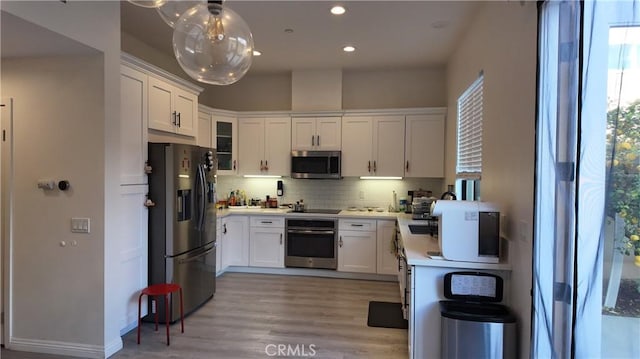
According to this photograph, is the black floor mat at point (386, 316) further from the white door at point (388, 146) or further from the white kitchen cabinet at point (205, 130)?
the white kitchen cabinet at point (205, 130)

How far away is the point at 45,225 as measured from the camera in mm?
2896

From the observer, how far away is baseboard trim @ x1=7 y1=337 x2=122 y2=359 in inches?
112

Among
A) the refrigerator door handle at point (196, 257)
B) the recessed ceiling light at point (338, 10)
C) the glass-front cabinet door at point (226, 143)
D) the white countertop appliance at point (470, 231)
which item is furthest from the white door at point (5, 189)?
the white countertop appliance at point (470, 231)

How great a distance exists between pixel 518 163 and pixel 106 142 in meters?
2.95

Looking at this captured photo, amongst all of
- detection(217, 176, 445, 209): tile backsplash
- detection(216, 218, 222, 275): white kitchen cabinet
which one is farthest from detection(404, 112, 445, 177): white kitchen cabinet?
detection(216, 218, 222, 275): white kitchen cabinet

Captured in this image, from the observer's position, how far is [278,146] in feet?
17.9

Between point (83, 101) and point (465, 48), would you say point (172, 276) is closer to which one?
point (83, 101)

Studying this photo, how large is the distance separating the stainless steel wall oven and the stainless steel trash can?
2664 mm

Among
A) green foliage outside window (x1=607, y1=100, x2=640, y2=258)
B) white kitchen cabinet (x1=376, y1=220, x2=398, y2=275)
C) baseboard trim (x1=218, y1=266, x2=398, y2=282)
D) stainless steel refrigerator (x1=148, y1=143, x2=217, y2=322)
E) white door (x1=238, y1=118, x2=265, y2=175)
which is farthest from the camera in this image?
white door (x1=238, y1=118, x2=265, y2=175)

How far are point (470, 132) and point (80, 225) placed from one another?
Answer: 363cm

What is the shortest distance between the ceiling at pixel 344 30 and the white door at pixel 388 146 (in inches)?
32.7

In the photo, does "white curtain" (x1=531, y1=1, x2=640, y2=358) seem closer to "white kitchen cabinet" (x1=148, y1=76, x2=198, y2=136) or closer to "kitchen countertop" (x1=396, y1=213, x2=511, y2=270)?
"kitchen countertop" (x1=396, y1=213, x2=511, y2=270)

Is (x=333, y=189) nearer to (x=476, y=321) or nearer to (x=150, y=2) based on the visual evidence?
(x=476, y=321)

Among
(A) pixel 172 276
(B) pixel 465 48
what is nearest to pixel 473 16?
(B) pixel 465 48
